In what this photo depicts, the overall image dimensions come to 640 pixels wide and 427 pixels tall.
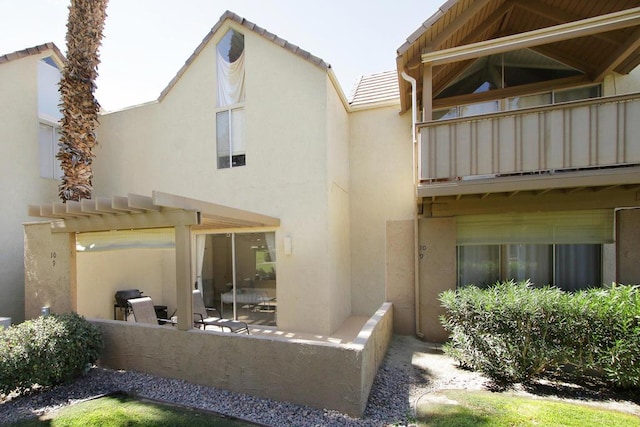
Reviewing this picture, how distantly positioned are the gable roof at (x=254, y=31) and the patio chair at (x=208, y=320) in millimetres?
6911

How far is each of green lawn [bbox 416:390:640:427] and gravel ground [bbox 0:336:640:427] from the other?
29 cm

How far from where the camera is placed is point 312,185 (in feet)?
30.0

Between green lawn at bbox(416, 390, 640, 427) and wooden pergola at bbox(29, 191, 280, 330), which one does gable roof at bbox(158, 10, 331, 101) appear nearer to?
wooden pergola at bbox(29, 191, 280, 330)

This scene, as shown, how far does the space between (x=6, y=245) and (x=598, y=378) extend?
1480 cm

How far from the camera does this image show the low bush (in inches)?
195

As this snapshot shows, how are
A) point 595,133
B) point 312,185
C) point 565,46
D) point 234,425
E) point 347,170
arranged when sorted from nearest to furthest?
1. point 234,425
2. point 595,133
3. point 565,46
4. point 312,185
5. point 347,170

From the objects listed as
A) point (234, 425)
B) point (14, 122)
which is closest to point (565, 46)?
point (234, 425)

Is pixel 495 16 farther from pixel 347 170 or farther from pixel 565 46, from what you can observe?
pixel 347 170

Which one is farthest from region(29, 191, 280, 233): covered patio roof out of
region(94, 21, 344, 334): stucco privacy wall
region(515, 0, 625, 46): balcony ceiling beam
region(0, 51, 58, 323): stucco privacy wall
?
region(515, 0, 625, 46): balcony ceiling beam

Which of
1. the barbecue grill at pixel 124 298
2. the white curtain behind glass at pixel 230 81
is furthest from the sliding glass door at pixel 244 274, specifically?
the white curtain behind glass at pixel 230 81

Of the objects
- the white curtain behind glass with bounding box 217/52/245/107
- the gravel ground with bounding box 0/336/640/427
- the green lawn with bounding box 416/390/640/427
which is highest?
the white curtain behind glass with bounding box 217/52/245/107

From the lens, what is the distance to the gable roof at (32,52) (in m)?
10.4

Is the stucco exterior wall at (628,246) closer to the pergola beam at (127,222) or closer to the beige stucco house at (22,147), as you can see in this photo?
the pergola beam at (127,222)

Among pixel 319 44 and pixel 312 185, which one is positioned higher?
pixel 319 44
